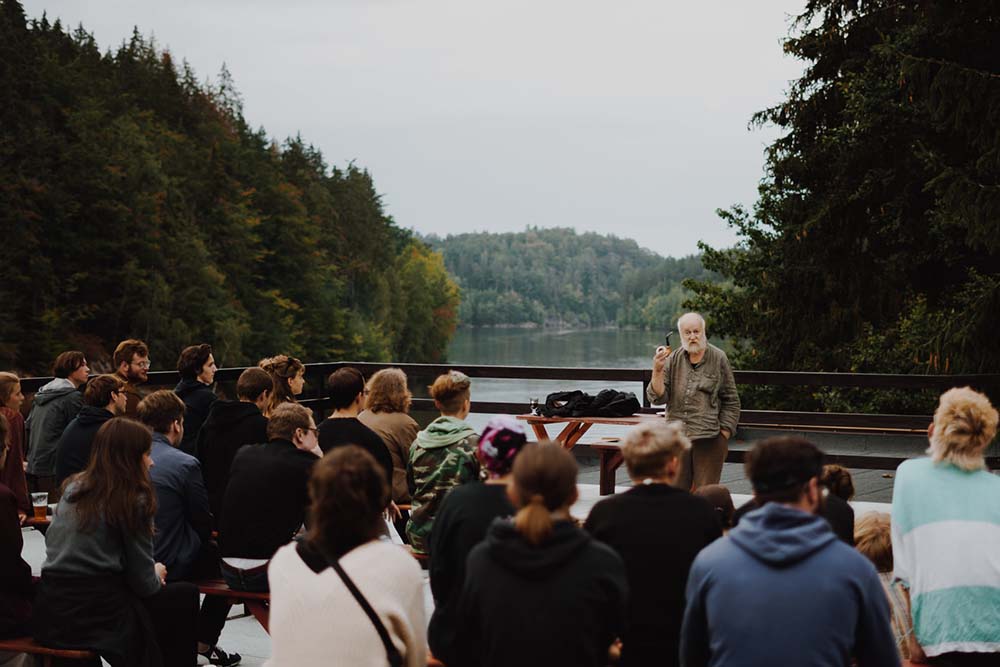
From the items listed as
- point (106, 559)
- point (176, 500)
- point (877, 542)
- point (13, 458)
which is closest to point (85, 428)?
point (13, 458)

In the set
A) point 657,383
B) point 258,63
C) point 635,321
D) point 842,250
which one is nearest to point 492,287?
point 635,321

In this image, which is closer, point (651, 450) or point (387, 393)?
point (651, 450)

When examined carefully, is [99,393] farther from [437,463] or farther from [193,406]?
[437,463]

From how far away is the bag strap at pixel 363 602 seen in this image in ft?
9.64

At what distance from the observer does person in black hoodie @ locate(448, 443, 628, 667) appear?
283 cm

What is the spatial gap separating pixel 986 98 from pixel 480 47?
167463 millimetres

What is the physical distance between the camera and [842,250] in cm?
2008

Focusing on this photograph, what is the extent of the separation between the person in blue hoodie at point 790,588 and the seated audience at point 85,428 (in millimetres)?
3604

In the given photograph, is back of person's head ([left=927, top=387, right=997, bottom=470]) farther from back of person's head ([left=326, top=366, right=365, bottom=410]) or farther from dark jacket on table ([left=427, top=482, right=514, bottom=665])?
back of person's head ([left=326, top=366, right=365, bottom=410])

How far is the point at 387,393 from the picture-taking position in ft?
19.2

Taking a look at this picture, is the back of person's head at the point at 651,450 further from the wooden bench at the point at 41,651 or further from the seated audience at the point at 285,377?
the seated audience at the point at 285,377

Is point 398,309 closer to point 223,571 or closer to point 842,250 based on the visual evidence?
point 842,250

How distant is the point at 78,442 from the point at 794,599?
3.92m

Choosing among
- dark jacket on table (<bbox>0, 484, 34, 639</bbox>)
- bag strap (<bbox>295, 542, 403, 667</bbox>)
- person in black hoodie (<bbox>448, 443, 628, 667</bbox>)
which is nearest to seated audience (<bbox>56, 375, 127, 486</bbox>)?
dark jacket on table (<bbox>0, 484, 34, 639</bbox>)
